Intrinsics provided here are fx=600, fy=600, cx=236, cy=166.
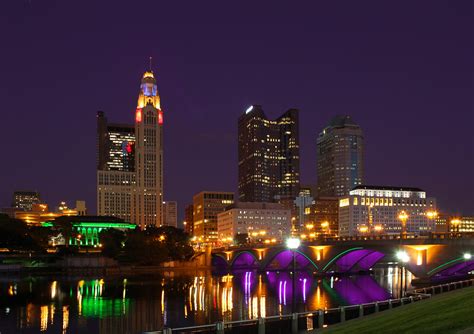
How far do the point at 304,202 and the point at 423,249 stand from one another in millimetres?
76909

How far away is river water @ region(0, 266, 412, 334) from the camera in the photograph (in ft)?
221

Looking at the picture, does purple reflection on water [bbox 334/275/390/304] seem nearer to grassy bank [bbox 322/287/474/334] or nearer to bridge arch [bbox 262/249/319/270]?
bridge arch [bbox 262/249/319/270]

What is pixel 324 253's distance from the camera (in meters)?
133

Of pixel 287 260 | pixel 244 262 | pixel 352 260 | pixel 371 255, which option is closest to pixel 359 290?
pixel 371 255

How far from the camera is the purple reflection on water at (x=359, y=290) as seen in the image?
87.0 m

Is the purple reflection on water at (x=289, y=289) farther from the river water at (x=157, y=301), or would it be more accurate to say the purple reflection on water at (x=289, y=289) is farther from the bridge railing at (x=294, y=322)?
the bridge railing at (x=294, y=322)

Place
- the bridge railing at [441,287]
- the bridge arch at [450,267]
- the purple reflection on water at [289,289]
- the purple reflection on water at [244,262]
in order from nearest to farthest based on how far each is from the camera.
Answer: the bridge railing at [441,287]
the purple reflection on water at [289,289]
the bridge arch at [450,267]
the purple reflection on water at [244,262]

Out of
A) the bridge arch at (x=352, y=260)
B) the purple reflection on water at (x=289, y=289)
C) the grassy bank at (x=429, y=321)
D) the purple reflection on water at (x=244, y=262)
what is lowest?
the purple reflection on water at (x=244, y=262)

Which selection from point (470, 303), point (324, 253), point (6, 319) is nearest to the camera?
point (470, 303)

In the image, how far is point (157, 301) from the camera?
90562 millimetres

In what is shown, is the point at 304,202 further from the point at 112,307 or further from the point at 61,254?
the point at 112,307

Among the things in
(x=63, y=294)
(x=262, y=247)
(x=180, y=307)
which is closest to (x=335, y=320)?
(x=180, y=307)

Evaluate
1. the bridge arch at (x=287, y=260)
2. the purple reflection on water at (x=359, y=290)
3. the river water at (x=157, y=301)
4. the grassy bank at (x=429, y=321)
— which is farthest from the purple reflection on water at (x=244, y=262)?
the grassy bank at (x=429, y=321)

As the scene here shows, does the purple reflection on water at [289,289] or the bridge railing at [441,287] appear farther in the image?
the purple reflection on water at [289,289]
